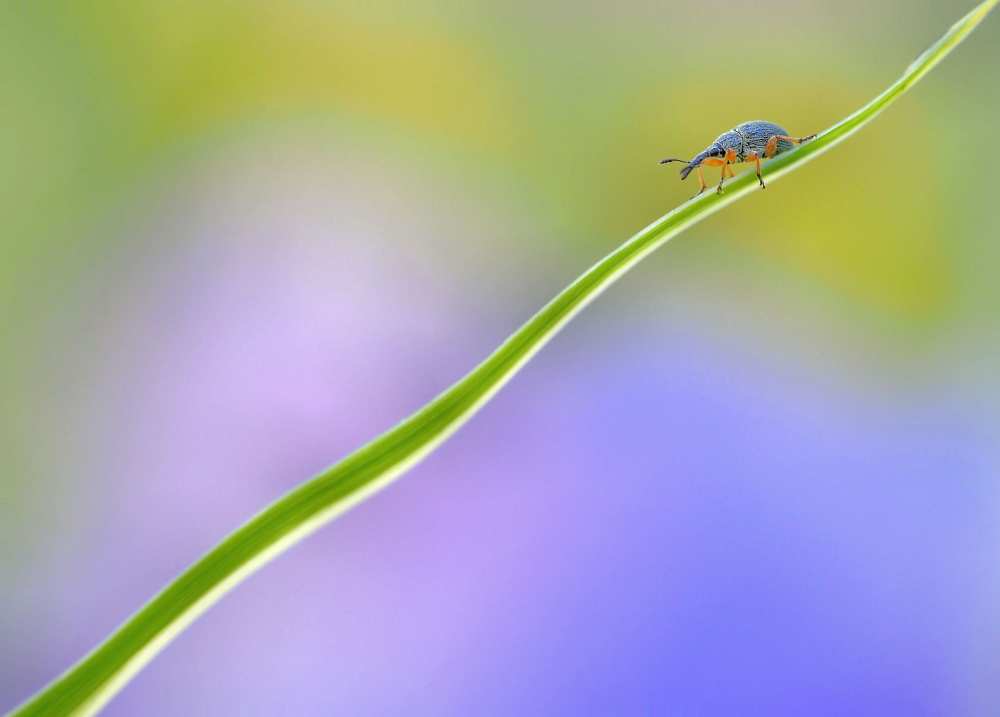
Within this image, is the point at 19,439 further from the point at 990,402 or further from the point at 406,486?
the point at 990,402

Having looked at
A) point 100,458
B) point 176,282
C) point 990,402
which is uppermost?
point 176,282

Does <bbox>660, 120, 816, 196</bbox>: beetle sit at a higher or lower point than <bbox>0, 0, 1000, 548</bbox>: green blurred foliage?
lower

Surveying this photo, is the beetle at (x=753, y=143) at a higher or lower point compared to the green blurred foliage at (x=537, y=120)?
lower

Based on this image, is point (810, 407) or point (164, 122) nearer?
point (164, 122)

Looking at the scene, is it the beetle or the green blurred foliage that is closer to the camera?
the beetle

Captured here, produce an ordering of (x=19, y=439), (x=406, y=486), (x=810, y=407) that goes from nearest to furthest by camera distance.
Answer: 1. (x=19, y=439)
2. (x=406, y=486)
3. (x=810, y=407)

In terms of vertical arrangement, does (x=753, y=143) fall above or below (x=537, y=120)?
below

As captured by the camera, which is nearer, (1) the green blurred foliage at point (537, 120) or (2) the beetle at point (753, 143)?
(2) the beetle at point (753, 143)

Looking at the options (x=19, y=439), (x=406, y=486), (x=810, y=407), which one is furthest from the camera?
(x=810, y=407)

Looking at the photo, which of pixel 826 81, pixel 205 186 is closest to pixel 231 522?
pixel 205 186

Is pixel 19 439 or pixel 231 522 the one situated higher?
pixel 19 439

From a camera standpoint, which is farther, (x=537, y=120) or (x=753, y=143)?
(x=537, y=120)
